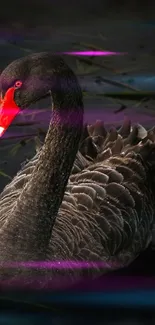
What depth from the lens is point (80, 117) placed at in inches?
60.5

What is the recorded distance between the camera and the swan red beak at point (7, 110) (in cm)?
133

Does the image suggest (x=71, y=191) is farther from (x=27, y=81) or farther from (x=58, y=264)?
(x=27, y=81)

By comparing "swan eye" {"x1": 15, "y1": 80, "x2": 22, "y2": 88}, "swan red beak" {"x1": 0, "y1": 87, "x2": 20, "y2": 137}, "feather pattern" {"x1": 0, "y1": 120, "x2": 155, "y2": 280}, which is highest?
"swan eye" {"x1": 15, "y1": 80, "x2": 22, "y2": 88}

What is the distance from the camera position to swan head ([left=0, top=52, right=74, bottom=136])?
1.36 metres

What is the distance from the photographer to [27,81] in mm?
1400

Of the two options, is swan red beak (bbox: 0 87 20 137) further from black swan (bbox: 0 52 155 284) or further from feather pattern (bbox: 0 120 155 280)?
feather pattern (bbox: 0 120 155 280)

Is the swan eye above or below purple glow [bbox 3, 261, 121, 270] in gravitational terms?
above

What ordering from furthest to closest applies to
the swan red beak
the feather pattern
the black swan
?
the feather pattern → the black swan → the swan red beak

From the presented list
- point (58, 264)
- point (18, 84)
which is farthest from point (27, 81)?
point (58, 264)

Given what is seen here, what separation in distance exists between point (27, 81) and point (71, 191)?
355 millimetres

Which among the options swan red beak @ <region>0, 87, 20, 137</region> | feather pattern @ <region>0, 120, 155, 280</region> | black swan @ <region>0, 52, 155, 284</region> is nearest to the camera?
swan red beak @ <region>0, 87, 20, 137</region>

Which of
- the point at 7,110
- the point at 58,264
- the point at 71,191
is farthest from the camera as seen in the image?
the point at 71,191

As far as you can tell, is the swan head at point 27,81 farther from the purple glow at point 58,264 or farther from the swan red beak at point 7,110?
the purple glow at point 58,264

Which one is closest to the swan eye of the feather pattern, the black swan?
the black swan
